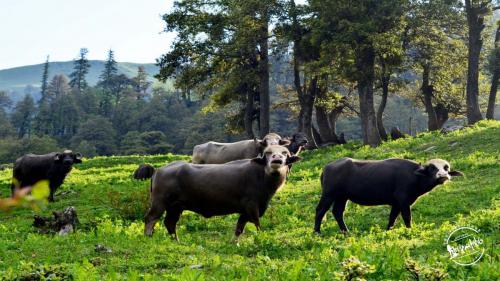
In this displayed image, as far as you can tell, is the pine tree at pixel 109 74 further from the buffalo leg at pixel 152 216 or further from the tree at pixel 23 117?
the buffalo leg at pixel 152 216

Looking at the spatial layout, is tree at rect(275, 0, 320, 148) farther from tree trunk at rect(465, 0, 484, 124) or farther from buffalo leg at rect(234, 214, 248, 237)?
buffalo leg at rect(234, 214, 248, 237)

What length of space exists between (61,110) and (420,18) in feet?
367

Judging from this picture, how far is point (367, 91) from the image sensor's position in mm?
39812

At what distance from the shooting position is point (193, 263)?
371 inches

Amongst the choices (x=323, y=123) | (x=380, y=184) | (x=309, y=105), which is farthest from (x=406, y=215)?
(x=323, y=123)

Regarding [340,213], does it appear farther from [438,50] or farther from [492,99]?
[492,99]

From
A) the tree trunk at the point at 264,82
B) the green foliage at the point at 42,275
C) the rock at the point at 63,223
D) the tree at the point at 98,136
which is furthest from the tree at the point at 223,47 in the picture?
the tree at the point at 98,136

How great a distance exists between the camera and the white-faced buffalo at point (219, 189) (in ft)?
41.7

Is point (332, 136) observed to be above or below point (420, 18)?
below

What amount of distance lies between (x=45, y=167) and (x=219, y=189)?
47.0 feet

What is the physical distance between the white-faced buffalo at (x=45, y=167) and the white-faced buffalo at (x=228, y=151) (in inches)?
223

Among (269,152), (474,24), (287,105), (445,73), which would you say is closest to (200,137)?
(287,105)

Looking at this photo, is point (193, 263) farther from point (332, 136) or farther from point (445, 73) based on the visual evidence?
point (445, 73)

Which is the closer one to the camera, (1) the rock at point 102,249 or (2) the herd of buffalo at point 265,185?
(1) the rock at point 102,249
